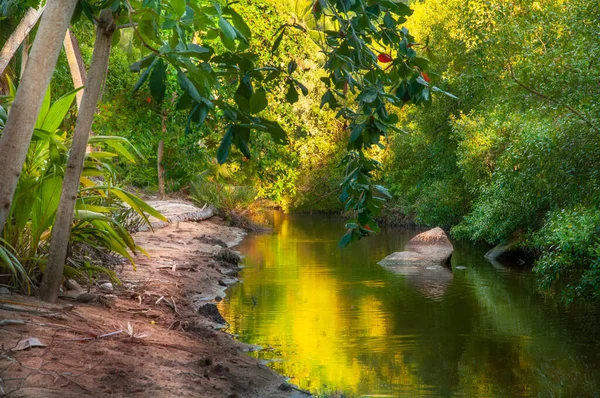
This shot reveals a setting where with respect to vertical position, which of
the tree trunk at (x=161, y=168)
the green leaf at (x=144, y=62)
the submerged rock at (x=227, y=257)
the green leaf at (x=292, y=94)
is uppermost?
the tree trunk at (x=161, y=168)

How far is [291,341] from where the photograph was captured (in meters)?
8.51

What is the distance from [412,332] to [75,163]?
208 inches

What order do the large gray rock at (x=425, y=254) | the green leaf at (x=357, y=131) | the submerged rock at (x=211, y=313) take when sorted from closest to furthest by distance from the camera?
the green leaf at (x=357, y=131)
the submerged rock at (x=211, y=313)
the large gray rock at (x=425, y=254)

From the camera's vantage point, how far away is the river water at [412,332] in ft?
23.3

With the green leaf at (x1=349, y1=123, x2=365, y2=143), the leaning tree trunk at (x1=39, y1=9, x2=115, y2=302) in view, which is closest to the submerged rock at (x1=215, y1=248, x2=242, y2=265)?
the leaning tree trunk at (x1=39, y1=9, x2=115, y2=302)

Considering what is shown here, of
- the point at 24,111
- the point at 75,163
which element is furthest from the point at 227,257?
the point at 24,111

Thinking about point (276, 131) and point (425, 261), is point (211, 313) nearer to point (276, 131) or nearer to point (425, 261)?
point (276, 131)

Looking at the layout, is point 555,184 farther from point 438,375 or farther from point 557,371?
point 438,375

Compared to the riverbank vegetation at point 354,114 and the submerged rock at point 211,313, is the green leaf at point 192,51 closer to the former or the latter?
the riverbank vegetation at point 354,114

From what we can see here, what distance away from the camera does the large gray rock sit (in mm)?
17203

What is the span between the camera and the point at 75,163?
5520mm

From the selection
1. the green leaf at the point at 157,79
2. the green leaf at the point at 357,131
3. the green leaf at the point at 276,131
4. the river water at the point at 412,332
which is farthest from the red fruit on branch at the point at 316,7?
the river water at the point at 412,332

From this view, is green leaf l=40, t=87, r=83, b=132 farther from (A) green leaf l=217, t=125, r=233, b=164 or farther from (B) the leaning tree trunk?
Result: (A) green leaf l=217, t=125, r=233, b=164

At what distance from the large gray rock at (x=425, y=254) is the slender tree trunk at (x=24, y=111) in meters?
12.8
